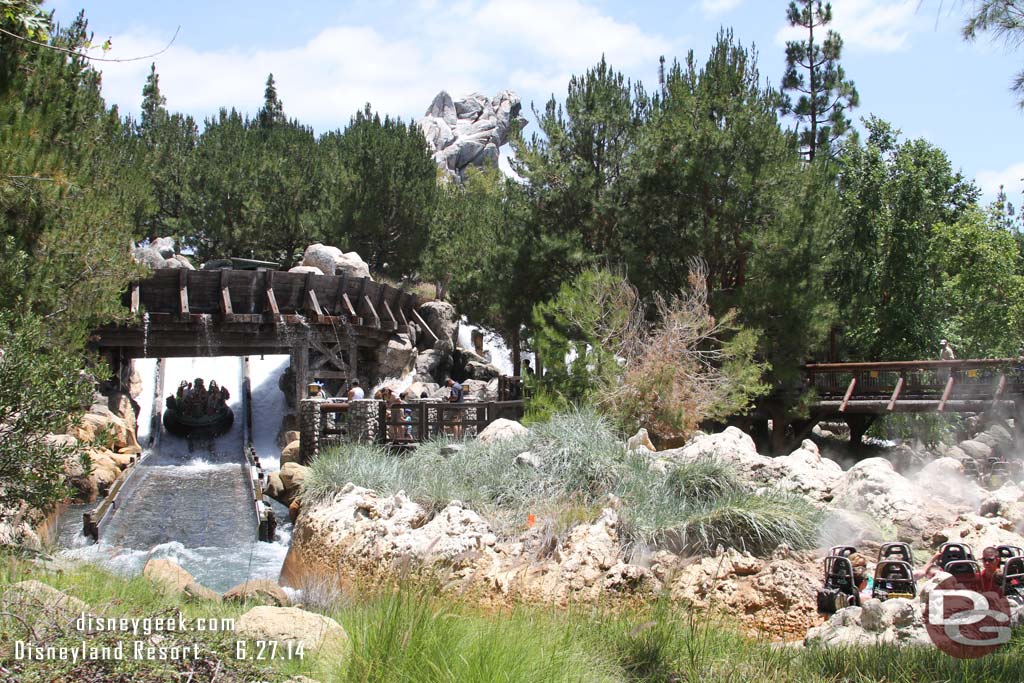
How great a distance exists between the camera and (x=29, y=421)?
762 cm

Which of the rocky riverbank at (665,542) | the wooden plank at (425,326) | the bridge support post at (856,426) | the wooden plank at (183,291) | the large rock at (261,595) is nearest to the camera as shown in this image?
the large rock at (261,595)

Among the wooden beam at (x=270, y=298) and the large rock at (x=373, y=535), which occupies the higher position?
the wooden beam at (x=270, y=298)

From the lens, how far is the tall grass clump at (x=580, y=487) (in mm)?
9102

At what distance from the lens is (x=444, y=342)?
3178cm

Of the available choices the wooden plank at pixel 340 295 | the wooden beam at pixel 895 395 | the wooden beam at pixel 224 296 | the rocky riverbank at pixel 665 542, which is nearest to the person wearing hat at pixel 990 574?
the rocky riverbank at pixel 665 542

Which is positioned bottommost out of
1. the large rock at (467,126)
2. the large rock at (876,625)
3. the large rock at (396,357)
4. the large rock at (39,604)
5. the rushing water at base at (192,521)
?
the rushing water at base at (192,521)

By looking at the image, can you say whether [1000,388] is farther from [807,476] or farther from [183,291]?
[183,291]

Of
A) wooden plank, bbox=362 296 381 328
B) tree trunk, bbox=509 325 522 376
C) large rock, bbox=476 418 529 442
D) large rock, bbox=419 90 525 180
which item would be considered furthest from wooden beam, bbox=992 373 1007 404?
large rock, bbox=419 90 525 180

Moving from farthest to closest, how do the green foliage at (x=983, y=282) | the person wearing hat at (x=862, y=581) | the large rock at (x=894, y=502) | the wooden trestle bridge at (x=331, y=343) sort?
the green foliage at (x=983, y=282) → the wooden trestle bridge at (x=331, y=343) → the large rock at (x=894, y=502) → the person wearing hat at (x=862, y=581)

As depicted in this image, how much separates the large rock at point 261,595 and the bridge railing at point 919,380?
16225 mm

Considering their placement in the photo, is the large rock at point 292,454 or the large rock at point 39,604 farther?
the large rock at point 292,454

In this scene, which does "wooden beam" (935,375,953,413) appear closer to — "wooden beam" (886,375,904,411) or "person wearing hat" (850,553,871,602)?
"wooden beam" (886,375,904,411)

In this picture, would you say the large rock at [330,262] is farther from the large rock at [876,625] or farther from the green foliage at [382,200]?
the large rock at [876,625]

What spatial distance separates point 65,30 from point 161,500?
8.52 m
